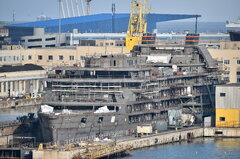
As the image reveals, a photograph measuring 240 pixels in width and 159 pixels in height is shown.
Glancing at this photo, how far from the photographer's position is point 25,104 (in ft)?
319

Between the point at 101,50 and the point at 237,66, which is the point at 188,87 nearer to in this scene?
the point at 237,66

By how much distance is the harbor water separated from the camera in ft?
212

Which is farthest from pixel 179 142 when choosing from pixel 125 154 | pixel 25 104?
pixel 25 104

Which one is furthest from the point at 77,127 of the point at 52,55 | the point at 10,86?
the point at 52,55

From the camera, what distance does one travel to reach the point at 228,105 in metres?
73.3

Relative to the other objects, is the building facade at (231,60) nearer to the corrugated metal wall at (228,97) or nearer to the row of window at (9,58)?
the row of window at (9,58)

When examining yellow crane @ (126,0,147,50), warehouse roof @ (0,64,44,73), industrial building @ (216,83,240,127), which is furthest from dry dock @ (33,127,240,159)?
warehouse roof @ (0,64,44,73)

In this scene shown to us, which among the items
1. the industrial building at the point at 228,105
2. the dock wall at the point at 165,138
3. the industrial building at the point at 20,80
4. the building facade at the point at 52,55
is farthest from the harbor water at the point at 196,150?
the building facade at the point at 52,55

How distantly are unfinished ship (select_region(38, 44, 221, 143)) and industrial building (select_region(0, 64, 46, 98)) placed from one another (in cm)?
2659

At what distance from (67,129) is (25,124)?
6263 mm

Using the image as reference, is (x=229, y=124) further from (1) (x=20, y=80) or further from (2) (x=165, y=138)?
(1) (x=20, y=80)

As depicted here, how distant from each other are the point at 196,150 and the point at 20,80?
42.0 metres

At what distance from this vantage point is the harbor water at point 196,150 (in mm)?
64625

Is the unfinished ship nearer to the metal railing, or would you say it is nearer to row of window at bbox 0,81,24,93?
the metal railing
